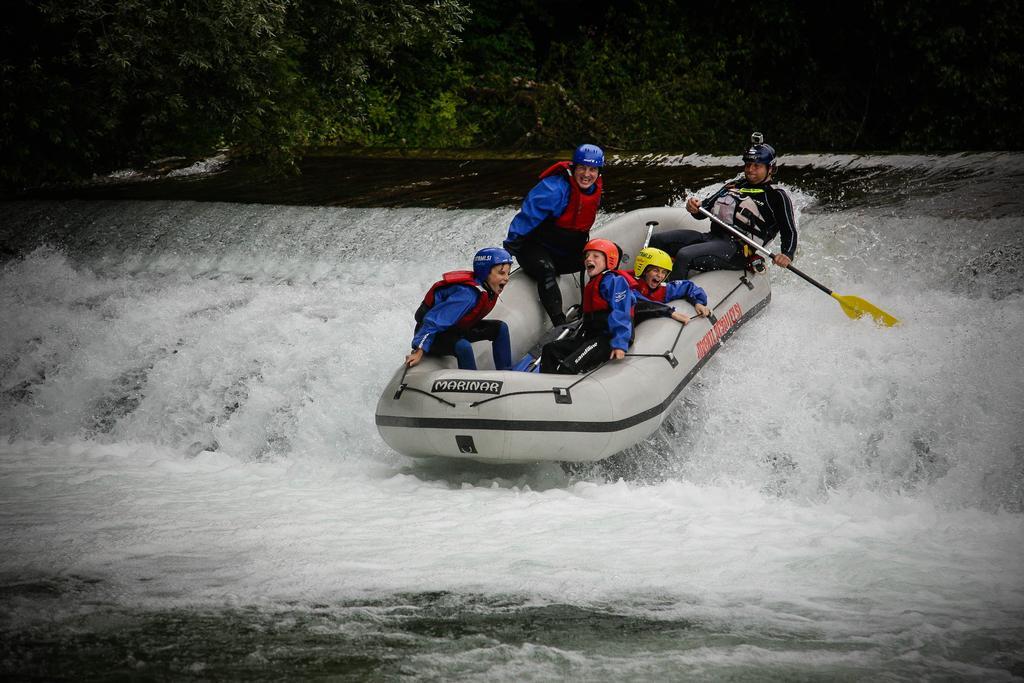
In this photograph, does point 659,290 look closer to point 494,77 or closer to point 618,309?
point 618,309

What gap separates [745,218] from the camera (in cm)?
589

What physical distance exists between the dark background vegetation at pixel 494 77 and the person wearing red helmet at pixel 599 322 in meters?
4.30

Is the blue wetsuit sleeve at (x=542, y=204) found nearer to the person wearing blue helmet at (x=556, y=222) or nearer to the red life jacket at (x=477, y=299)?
the person wearing blue helmet at (x=556, y=222)

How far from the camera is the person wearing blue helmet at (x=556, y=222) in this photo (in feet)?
17.7

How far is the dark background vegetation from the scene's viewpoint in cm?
816

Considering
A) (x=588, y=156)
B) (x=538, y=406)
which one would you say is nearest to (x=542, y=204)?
(x=588, y=156)

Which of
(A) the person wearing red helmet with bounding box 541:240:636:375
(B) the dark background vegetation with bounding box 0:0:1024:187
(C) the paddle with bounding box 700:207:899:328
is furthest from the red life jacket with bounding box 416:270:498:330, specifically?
(B) the dark background vegetation with bounding box 0:0:1024:187

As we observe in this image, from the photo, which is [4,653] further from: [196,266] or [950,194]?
[950,194]

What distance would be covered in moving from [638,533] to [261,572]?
1.52 meters

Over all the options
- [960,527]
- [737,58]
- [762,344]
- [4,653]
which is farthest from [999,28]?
[4,653]

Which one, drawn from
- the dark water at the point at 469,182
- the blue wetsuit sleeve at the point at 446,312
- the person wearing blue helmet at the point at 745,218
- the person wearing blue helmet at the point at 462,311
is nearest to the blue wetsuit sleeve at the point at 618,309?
the person wearing blue helmet at the point at 462,311

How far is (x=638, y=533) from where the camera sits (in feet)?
13.5

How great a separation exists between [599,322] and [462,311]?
703mm

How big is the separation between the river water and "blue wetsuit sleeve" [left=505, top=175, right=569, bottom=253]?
1175 millimetres
